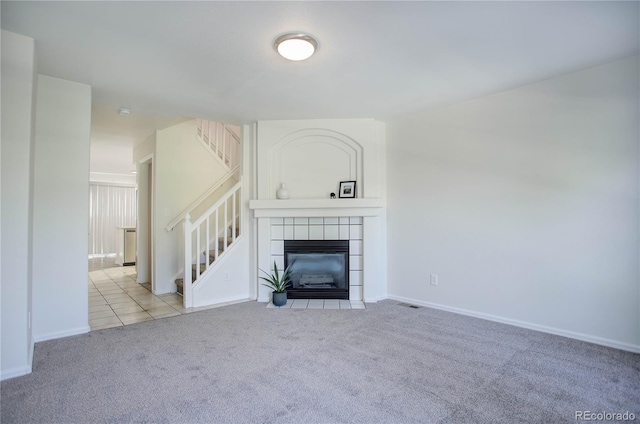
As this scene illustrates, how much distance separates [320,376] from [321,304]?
5.64ft

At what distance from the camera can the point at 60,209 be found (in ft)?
9.09

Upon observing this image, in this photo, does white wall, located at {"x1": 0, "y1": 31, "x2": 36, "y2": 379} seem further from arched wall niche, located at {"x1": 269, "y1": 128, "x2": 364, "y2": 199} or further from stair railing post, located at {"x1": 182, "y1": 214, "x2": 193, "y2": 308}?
arched wall niche, located at {"x1": 269, "y1": 128, "x2": 364, "y2": 199}

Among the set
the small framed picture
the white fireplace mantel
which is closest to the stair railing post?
the white fireplace mantel

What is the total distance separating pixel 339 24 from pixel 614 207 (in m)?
2.62

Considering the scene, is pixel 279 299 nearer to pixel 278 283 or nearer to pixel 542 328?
pixel 278 283

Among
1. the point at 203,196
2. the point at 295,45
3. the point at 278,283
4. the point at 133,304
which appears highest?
the point at 295,45

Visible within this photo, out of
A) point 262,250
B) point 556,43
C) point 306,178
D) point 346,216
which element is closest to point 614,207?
point 556,43

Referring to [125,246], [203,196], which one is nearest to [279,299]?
[203,196]

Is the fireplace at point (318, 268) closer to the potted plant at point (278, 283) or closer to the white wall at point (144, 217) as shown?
A: the potted plant at point (278, 283)

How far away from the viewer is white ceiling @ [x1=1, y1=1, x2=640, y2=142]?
1.89m

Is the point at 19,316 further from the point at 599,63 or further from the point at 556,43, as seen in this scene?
the point at 599,63

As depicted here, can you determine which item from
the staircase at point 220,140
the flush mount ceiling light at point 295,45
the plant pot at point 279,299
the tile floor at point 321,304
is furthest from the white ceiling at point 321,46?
the tile floor at point 321,304

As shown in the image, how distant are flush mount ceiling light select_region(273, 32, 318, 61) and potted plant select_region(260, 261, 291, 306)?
2496 mm

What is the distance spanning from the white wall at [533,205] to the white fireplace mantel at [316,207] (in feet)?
1.49
